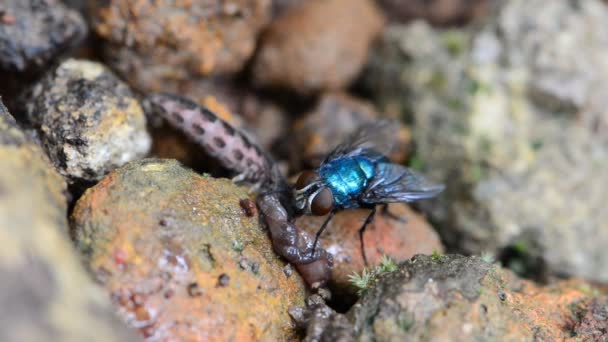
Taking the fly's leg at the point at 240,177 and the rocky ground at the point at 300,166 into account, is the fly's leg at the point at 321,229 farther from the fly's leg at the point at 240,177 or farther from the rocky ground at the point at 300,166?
the fly's leg at the point at 240,177

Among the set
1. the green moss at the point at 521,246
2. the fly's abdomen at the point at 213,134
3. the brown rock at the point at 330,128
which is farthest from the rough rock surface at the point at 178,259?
the green moss at the point at 521,246

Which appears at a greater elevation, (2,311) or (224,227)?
(2,311)

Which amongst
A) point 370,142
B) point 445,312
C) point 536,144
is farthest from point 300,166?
point 445,312

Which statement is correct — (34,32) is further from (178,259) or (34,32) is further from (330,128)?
(330,128)

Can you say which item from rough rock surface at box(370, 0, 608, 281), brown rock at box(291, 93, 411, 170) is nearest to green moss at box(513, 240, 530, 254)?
rough rock surface at box(370, 0, 608, 281)

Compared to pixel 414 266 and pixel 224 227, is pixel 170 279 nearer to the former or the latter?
pixel 224 227

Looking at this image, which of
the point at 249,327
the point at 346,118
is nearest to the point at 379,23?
the point at 346,118
